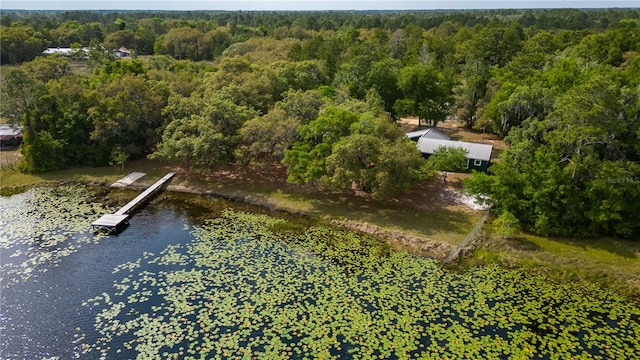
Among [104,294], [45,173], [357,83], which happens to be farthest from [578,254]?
[45,173]

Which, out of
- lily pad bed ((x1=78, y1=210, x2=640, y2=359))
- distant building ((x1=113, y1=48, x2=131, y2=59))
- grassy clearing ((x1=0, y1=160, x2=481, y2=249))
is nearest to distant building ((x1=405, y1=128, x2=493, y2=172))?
grassy clearing ((x1=0, y1=160, x2=481, y2=249))

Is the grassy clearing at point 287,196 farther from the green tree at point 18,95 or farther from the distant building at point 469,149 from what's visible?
the distant building at point 469,149

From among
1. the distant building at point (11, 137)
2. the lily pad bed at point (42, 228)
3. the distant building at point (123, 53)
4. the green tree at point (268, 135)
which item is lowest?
the lily pad bed at point (42, 228)

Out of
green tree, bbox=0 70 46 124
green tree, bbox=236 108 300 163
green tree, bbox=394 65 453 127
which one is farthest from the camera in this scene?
green tree, bbox=394 65 453 127

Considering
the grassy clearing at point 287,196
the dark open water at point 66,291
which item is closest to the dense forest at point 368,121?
the grassy clearing at point 287,196

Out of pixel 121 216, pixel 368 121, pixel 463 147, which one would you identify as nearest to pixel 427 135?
pixel 463 147

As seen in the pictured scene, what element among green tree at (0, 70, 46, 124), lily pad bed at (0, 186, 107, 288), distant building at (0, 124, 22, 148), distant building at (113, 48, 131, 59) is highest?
distant building at (113, 48, 131, 59)

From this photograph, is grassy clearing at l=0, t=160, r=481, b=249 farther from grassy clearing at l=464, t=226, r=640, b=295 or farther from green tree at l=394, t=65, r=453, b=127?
green tree at l=394, t=65, r=453, b=127

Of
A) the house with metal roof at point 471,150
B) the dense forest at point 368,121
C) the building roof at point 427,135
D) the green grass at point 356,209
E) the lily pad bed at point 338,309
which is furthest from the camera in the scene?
the building roof at point 427,135
